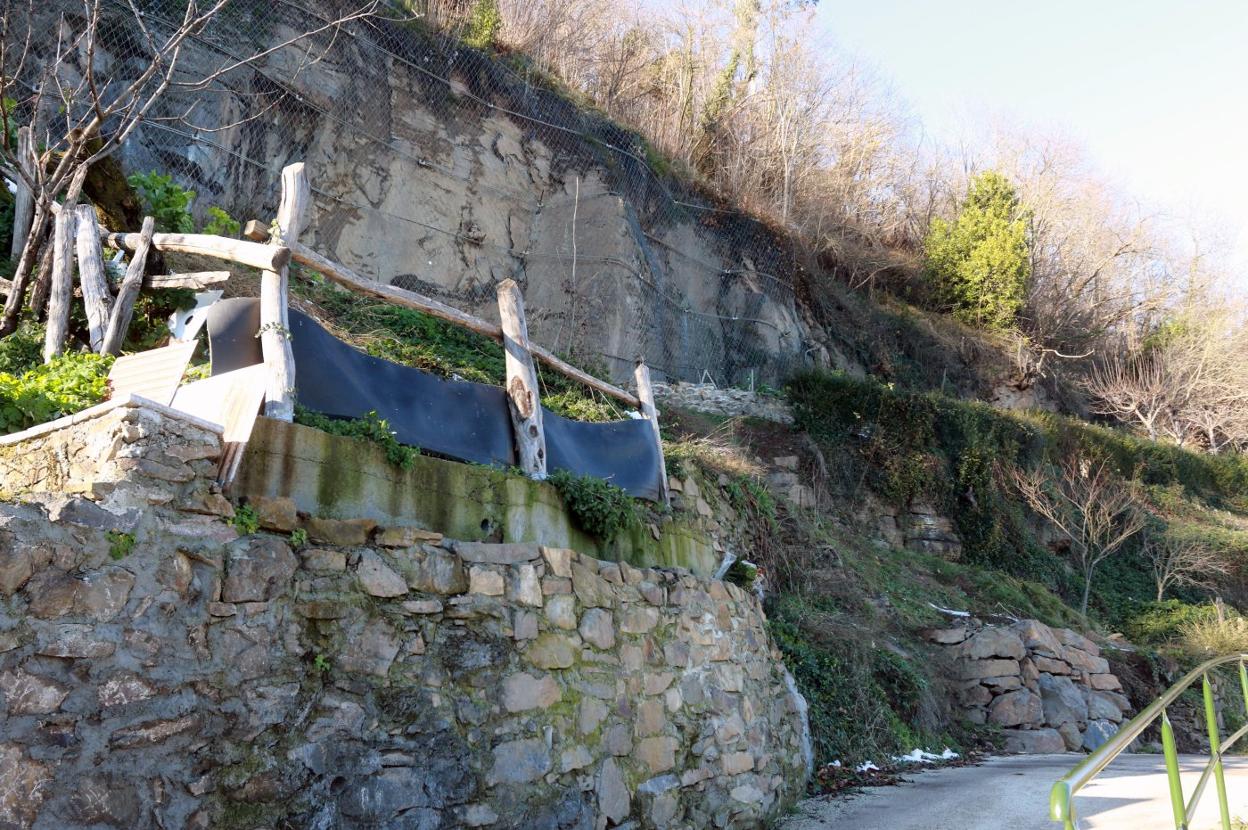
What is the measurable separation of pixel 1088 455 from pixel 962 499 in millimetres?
5168

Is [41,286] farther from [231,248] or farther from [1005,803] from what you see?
[1005,803]

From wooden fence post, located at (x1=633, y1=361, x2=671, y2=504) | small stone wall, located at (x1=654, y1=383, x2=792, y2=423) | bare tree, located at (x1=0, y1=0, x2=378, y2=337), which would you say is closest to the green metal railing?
wooden fence post, located at (x1=633, y1=361, x2=671, y2=504)

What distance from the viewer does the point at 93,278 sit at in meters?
6.72

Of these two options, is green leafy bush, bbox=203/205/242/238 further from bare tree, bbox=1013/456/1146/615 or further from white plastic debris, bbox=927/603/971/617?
bare tree, bbox=1013/456/1146/615

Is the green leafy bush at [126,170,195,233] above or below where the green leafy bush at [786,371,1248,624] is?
above

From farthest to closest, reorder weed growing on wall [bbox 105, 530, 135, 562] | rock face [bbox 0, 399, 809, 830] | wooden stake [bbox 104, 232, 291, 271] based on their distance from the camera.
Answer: wooden stake [bbox 104, 232, 291, 271] < weed growing on wall [bbox 105, 530, 135, 562] < rock face [bbox 0, 399, 809, 830]

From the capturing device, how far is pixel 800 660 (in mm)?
9195

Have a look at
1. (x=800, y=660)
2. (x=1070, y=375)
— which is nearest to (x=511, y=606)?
(x=800, y=660)

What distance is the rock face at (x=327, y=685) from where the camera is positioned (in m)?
3.46

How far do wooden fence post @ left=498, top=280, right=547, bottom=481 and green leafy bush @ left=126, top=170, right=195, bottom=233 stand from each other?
350 centimetres

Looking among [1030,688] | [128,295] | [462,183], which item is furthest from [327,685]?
[462,183]

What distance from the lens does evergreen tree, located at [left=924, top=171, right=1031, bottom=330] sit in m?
24.2

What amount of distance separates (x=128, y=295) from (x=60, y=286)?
0.44 meters

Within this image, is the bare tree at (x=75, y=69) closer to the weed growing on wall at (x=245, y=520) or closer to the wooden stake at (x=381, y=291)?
the wooden stake at (x=381, y=291)
